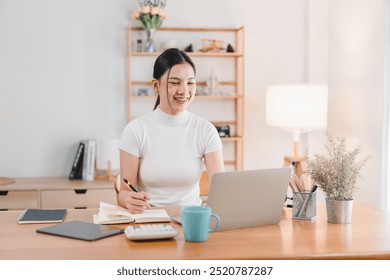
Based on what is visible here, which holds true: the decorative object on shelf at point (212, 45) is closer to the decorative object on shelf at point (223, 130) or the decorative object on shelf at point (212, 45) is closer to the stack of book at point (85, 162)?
the decorative object on shelf at point (223, 130)

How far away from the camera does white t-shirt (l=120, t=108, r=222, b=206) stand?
8.27 ft

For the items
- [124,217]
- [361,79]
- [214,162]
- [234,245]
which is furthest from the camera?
[361,79]

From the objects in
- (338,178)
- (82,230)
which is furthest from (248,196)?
(82,230)

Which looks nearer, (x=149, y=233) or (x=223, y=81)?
(x=149, y=233)

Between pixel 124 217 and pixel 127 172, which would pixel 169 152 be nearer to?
pixel 127 172

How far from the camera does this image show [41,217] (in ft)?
6.82

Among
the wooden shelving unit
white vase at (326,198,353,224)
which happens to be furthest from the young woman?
the wooden shelving unit

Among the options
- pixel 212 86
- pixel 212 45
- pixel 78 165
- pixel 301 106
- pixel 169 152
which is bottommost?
pixel 78 165

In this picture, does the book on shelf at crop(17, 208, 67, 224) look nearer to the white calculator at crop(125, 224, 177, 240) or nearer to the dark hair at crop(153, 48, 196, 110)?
the white calculator at crop(125, 224, 177, 240)

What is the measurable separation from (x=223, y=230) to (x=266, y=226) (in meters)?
0.19

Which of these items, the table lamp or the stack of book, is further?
the stack of book

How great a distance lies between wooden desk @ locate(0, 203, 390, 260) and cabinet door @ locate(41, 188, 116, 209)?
1944 millimetres

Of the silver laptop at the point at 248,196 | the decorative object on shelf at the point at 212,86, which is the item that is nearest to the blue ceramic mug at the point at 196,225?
the silver laptop at the point at 248,196

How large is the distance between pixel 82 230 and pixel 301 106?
2.38m
